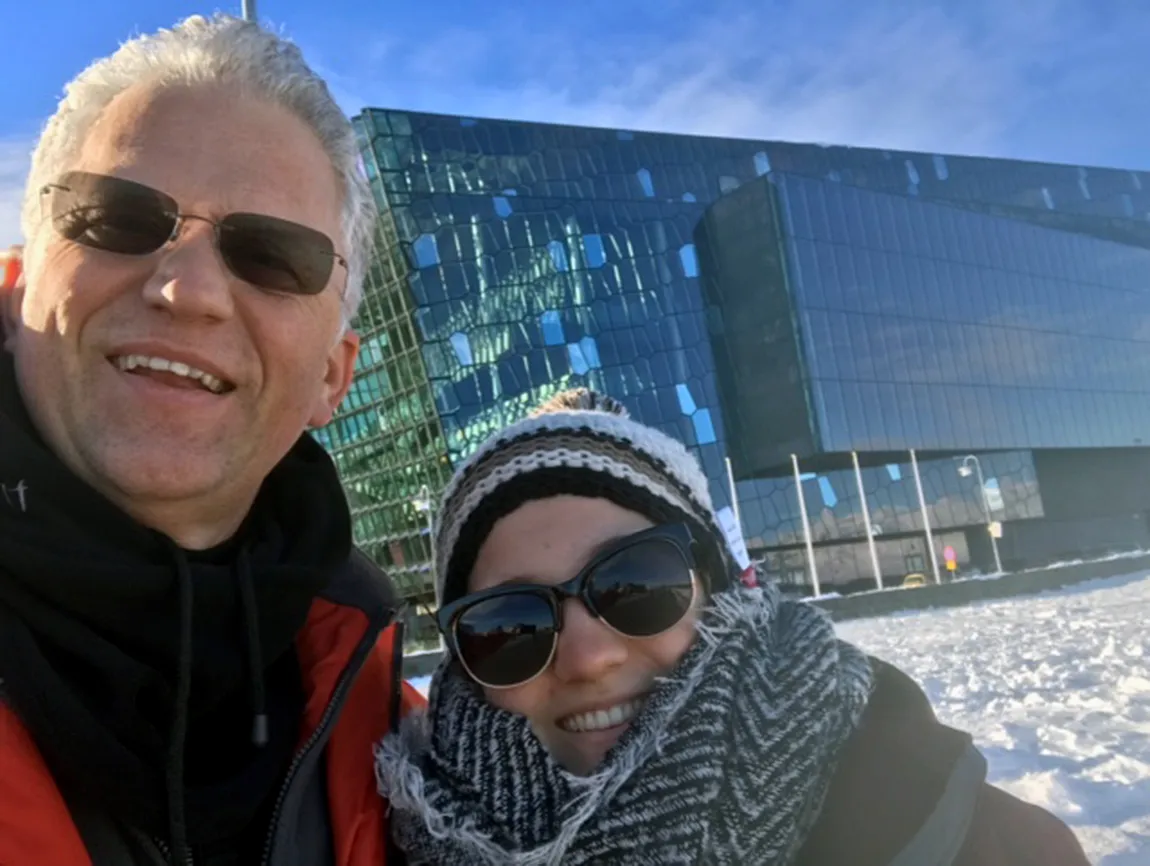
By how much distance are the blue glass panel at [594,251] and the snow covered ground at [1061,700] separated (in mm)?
22923

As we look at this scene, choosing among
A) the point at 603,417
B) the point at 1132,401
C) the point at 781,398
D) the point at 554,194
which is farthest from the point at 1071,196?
the point at 603,417

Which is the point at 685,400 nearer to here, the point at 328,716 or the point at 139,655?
the point at 328,716

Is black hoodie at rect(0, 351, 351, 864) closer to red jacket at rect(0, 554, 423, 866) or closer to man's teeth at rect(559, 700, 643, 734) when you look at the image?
red jacket at rect(0, 554, 423, 866)

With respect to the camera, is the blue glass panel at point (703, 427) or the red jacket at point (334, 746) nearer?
the red jacket at point (334, 746)

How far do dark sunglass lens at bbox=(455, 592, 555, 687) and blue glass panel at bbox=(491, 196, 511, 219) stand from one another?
1239 inches

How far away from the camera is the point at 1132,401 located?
49.2 metres

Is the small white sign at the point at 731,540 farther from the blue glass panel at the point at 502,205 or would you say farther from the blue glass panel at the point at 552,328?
the blue glass panel at the point at 502,205

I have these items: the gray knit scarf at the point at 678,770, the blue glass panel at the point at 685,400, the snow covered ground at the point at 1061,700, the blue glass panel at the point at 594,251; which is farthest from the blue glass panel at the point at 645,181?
the gray knit scarf at the point at 678,770

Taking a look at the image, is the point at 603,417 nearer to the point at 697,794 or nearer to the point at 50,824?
the point at 697,794

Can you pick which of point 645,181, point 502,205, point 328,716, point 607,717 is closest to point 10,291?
point 328,716

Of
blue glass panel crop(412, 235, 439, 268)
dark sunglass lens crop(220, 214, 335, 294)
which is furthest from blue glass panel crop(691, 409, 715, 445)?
dark sunglass lens crop(220, 214, 335, 294)

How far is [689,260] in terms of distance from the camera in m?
36.3

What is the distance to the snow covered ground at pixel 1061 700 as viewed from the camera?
3701 mm

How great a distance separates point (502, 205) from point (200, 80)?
103 feet
